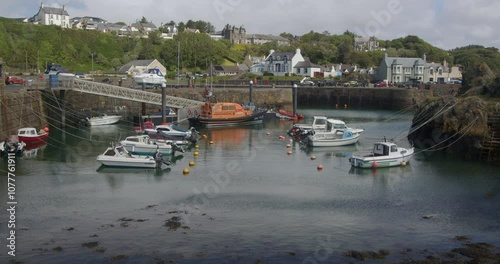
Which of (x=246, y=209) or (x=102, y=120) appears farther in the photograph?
(x=102, y=120)

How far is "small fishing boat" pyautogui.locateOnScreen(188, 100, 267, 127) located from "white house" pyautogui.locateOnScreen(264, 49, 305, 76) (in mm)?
55108

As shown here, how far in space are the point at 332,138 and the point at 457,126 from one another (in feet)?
32.0

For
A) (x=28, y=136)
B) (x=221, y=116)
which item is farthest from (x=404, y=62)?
(x=28, y=136)

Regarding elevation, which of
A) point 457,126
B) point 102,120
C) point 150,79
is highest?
point 150,79

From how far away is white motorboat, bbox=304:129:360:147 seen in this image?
4128 centimetres

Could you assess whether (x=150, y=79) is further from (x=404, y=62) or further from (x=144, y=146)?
(x=404, y=62)

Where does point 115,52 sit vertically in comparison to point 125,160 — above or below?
above

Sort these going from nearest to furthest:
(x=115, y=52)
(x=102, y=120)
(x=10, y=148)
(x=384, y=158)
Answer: (x=384, y=158), (x=10, y=148), (x=102, y=120), (x=115, y=52)

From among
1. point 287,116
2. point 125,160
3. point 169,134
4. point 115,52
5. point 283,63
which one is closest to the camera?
point 125,160

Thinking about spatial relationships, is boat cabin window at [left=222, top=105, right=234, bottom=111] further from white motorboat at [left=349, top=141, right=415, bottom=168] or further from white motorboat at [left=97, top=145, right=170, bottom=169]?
white motorboat at [left=349, top=141, right=415, bottom=168]

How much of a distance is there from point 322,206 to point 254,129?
2937 cm

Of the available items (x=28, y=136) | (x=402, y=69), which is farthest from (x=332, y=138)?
(x=402, y=69)

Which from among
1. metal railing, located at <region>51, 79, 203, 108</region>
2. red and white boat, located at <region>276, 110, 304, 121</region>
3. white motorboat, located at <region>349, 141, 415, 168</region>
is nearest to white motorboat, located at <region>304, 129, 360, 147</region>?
white motorboat, located at <region>349, 141, 415, 168</region>

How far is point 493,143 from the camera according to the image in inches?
1357
